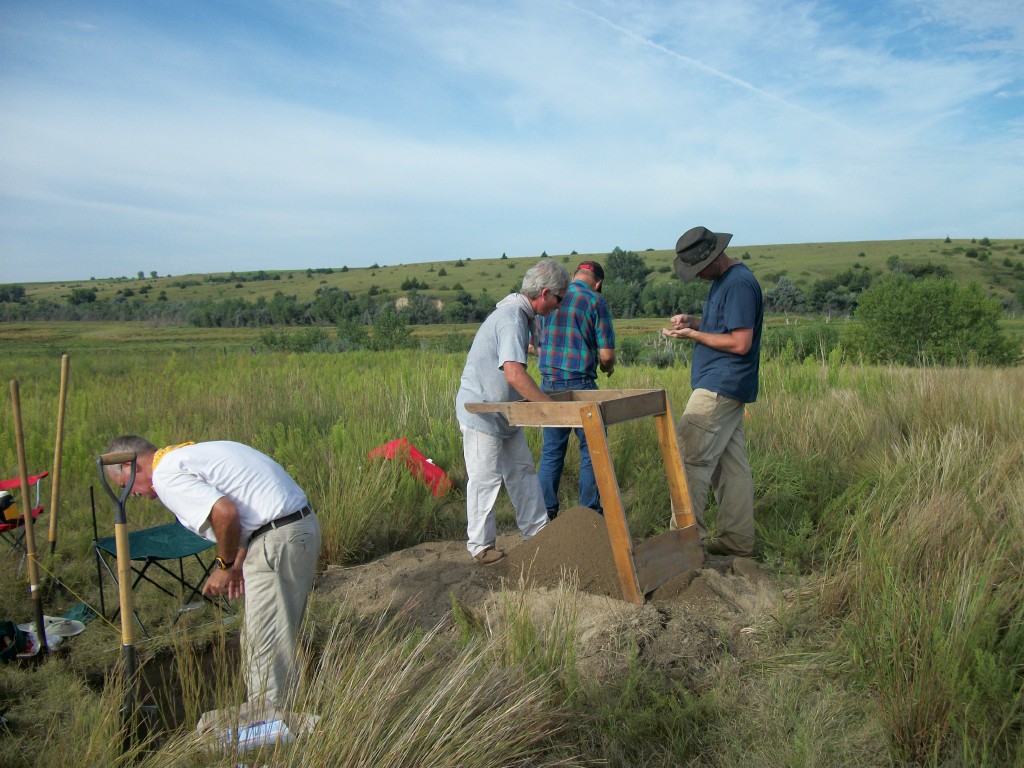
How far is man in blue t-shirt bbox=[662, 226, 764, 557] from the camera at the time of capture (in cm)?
472

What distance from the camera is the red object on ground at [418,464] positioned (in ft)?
21.7

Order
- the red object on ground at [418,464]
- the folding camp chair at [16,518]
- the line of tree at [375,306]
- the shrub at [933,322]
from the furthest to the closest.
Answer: the line of tree at [375,306] → the shrub at [933,322] → the red object on ground at [418,464] → the folding camp chair at [16,518]

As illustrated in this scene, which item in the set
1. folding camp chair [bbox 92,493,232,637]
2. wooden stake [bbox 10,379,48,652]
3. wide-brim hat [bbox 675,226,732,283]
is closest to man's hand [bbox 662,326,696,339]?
wide-brim hat [bbox 675,226,732,283]

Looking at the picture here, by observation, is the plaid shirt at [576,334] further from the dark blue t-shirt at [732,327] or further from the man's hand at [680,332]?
the dark blue t-shirt at [732,327]

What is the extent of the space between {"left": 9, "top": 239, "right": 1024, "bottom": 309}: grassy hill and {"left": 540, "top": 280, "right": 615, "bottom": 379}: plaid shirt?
174ft

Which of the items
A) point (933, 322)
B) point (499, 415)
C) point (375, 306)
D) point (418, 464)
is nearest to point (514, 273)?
point (375, 306)

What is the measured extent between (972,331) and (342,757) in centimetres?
1771

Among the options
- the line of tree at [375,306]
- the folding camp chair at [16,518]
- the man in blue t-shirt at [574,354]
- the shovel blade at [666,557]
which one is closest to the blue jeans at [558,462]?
the man in blue t-shirt at [574,354]

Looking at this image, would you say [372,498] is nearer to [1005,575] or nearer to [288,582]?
[288,582]

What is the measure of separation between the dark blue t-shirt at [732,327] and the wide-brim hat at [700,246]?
18 cm

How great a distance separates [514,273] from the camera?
3479 inches

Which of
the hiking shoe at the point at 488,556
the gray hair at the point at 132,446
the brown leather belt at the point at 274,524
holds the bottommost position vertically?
the hiking shoe at the point at 488,556

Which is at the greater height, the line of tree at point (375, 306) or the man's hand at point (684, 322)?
the man's hand at point (684, 322)

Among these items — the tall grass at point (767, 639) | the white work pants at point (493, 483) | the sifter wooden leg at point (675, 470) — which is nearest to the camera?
the tall grass at point (767, 639)
